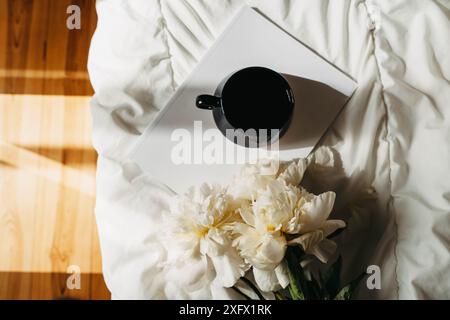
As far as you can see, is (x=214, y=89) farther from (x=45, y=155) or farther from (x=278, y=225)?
(x=45, y=155)

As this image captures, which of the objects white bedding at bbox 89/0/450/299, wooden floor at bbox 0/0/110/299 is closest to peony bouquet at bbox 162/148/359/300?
white bedding at bbox 89/0/450/299

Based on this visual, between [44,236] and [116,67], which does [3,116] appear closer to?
[44,236]

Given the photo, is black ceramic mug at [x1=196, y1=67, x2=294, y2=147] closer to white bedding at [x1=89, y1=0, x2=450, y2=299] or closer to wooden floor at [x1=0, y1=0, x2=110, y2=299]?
white bedding at [x1=89, y1=0, x2=450, y2=299]

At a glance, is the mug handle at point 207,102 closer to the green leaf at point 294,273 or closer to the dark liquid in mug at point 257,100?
the dark liquid in mug at point 257,100

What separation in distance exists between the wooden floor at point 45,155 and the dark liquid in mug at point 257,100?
1.60 ft

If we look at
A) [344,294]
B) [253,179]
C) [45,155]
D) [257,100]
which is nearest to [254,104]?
[257,100]

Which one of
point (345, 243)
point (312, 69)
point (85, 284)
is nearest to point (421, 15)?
point (312, 69)

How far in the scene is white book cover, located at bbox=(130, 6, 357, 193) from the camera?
69 centimetres

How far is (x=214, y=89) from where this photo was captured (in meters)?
0.69

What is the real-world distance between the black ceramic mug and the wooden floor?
483 millimetres

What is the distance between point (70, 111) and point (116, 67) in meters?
0.34

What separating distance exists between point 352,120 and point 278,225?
0.86ft

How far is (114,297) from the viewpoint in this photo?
0.69 metres

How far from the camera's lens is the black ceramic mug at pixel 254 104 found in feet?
2.01
